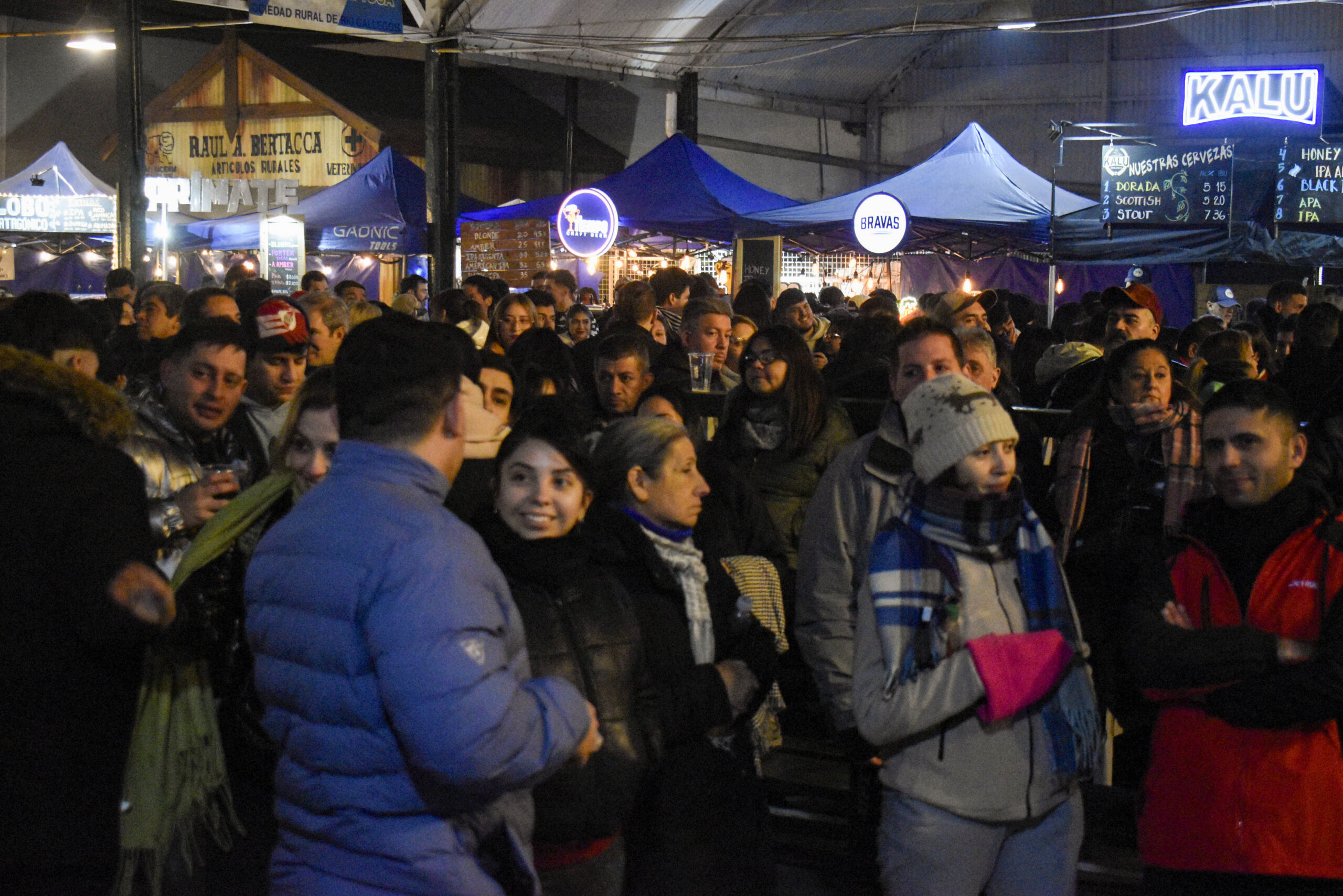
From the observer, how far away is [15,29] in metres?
26.5

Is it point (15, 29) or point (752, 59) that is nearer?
point (15, 29)

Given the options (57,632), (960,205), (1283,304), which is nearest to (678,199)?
(960,205)

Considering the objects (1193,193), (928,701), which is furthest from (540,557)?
(1193,193)

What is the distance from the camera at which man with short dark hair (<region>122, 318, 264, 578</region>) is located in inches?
135

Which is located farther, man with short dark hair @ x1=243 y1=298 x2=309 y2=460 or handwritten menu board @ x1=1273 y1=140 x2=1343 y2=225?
handwritten menu board @ x1=1273 y1=140 x2=1343 y2=225

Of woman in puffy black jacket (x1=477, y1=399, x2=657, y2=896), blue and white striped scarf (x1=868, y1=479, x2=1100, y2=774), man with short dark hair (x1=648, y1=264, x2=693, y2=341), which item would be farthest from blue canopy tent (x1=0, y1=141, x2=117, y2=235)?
blue and white striped scarf (x1=868, y1=479, x2=1100, y2=774)

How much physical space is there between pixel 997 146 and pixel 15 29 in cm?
2067

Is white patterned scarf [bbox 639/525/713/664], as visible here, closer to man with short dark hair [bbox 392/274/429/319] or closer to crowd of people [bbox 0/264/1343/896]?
crowd of people [bbox 0/264/1343/896]

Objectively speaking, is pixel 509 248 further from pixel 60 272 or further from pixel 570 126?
pixel 60 272

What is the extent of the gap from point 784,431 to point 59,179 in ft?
65.7

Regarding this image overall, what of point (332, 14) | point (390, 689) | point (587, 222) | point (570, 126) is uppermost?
point (570, 126)

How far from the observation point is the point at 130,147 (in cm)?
1480

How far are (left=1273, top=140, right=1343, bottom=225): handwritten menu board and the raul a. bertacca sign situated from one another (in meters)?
9.88

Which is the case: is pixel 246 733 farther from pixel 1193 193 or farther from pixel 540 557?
pixel 1193 193
